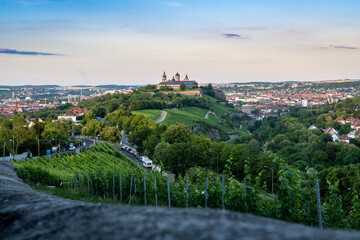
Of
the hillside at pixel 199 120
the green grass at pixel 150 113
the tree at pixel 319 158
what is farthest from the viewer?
the green grass at pixel 150 113

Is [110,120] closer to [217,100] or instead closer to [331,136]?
[331,136]

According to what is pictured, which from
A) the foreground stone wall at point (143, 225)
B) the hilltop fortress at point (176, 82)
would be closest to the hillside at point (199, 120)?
the hilltop fortress at point (176, 82)

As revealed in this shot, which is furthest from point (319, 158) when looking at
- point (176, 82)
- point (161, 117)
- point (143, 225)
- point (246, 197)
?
point (176, 82)

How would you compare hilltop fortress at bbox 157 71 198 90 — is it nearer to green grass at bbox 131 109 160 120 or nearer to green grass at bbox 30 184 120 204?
green grass at bbox 131 109 160 120

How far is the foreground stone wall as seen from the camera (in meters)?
1.85

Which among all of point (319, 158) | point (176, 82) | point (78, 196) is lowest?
point (319, 158)

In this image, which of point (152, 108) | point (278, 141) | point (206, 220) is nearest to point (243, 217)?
point (206, 220)

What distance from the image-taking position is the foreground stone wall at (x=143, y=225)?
1847mm

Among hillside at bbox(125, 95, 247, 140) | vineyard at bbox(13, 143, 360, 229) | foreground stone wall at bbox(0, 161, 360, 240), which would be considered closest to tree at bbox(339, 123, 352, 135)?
hillside at bbox(125, 95, 247, 140)

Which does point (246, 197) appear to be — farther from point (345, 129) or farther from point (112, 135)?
point (345, 129)

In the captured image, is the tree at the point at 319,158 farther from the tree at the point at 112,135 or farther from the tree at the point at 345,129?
the tree at the point at 345,129

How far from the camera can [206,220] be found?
82.4 inches

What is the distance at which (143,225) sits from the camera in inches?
81.0

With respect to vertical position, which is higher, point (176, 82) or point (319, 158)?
point (176, 82)
